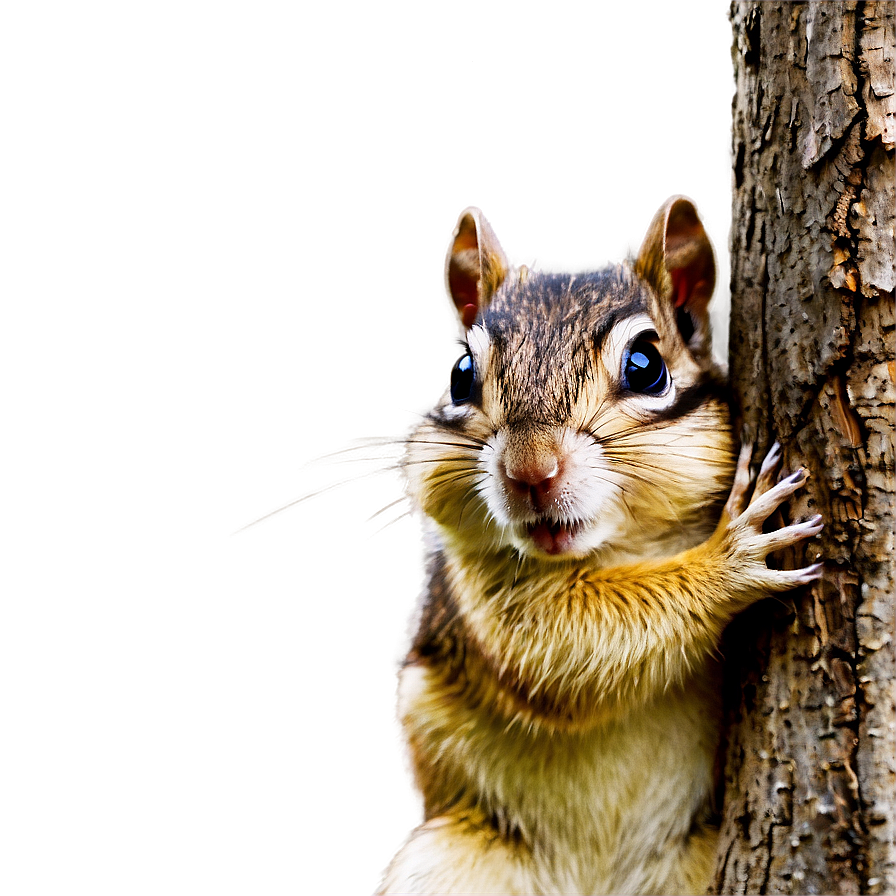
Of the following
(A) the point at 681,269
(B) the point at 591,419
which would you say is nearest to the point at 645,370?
(B) the point at 591,419

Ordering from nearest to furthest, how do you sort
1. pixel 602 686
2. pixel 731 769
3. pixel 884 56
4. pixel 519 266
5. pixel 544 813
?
pixel 884 56, pixel 731 769, pixel 602 686, pixel 544 813, pixel 519 266

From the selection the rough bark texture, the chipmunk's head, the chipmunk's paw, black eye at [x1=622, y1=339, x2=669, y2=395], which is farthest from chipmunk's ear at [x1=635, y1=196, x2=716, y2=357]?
the chipmunk's paw

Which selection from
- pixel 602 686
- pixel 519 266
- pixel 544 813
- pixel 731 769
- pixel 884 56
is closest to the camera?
pixel 884 56

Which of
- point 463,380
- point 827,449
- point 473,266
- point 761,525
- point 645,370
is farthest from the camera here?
point 473,266

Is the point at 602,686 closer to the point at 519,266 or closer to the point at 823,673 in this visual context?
the point at 823,673

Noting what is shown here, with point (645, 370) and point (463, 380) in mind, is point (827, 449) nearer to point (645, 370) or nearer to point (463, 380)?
point (645, 370)

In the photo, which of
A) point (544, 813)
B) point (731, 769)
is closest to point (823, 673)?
point (731, 769)

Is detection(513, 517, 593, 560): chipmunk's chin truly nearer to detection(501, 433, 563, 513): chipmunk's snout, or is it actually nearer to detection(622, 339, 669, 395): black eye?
detection(501, 433, 563, 513): chipmunk's snout
